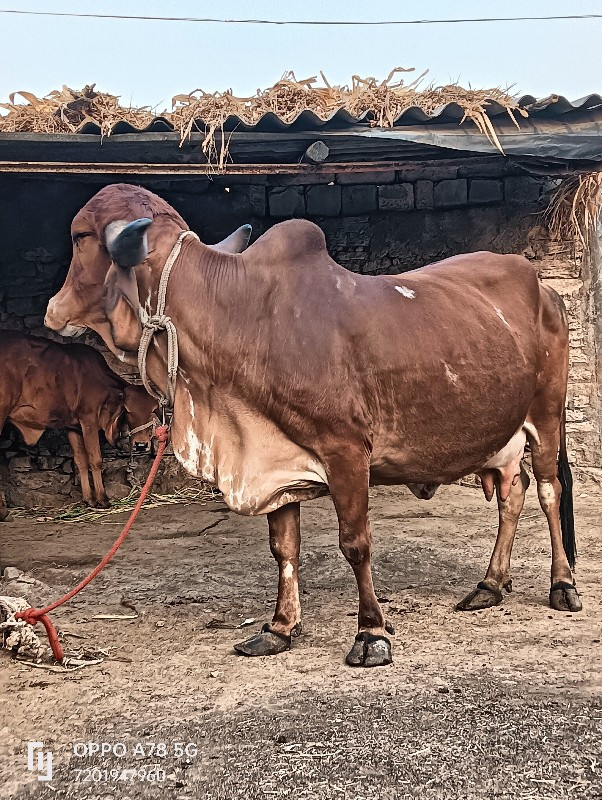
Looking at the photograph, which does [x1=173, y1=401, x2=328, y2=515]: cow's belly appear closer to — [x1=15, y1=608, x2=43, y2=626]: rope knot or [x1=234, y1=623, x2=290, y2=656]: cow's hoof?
[x1=234, y1=623, x2=290, y2=656]: cow's hoof

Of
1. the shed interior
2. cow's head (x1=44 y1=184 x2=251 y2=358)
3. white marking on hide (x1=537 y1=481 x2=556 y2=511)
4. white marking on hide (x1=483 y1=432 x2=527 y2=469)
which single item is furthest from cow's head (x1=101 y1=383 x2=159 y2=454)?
white marking on hide (x1=537 y1=481 x2=556 y2=511)

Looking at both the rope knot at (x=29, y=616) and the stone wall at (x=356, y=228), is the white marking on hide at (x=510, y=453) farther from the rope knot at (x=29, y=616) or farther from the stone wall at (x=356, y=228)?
the stone wall at (x=356, y=228)

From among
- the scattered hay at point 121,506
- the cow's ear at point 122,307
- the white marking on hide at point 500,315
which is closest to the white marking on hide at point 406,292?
the white marking on hide at point 500,315

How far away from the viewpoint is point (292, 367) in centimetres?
342

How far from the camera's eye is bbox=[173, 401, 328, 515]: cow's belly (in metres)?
3.53

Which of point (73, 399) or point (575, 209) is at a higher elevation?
point (575, 209)

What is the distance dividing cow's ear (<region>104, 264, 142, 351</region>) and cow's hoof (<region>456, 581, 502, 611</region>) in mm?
2073

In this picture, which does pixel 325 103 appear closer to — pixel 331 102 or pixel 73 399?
pixel 331 102

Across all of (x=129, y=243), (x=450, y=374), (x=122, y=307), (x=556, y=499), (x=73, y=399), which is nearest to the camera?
(x=129, y=243)

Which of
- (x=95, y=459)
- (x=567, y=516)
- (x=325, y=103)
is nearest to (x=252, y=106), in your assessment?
(x=325, y=103)

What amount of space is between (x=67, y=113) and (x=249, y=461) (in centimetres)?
260

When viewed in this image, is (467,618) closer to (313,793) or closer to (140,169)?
(313,793)

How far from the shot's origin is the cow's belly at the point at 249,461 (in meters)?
3.53

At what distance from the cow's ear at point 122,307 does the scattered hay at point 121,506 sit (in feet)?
11.8
